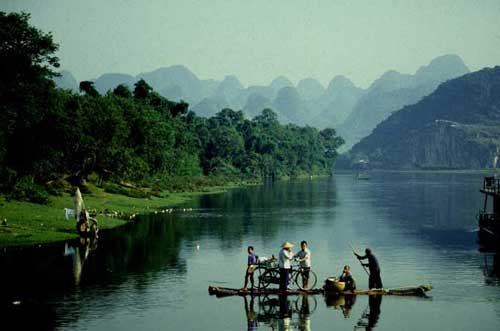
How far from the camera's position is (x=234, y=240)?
71.3 m

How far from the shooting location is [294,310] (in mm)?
39219

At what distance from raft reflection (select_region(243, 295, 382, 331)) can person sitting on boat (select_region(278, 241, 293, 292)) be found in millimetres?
735

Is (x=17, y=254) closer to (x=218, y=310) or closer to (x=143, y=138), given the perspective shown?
(x=218, y=310)

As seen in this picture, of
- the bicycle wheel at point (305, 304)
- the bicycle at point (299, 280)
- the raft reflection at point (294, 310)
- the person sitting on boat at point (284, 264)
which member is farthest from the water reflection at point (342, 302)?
the person sitting on boat at point (284, 264)

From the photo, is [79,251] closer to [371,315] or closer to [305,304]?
[305,304]

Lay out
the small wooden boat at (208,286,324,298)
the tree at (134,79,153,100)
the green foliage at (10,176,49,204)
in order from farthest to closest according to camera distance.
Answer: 1. the tree at (134,79,153,100)
2. the green foliage at (10,176,49,204)
3. the small wooden boat at (208,286,324,298)

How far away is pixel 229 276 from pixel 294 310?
Answer: 12.4 meters

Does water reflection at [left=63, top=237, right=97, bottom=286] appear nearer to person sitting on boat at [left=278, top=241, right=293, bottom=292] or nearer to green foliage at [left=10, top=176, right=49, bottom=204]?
person sitting on boat at [left=278, top=241, right=293, bottom=292]

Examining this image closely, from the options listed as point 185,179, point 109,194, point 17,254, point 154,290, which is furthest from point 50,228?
point 185,179

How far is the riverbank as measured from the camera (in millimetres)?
64562

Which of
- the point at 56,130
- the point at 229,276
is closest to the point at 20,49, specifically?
the point at 56,130

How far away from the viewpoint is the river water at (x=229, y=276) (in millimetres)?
37031

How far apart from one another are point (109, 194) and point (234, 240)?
45303 millimetres

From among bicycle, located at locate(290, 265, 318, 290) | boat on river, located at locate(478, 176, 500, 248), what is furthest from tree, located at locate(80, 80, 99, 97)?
bicycle, located at locate(290, 265, 318, 290)
